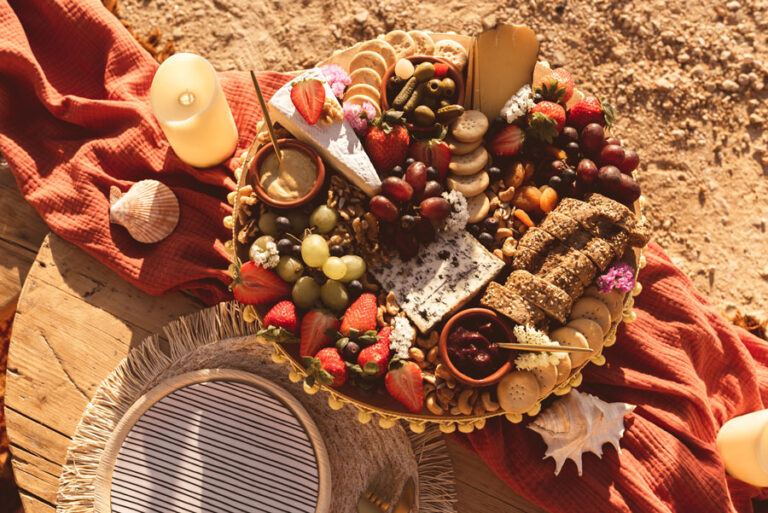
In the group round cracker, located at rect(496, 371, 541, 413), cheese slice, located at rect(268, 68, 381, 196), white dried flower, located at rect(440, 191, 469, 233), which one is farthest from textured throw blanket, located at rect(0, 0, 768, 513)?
white dried flower, located at rect(440, 191, 469, 233)

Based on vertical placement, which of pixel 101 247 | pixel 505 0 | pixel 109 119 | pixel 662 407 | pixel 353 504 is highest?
pixel 505 0

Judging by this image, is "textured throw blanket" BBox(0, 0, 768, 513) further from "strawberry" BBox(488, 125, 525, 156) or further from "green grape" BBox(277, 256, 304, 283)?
"strawberry" BBox(488, 125, 525, 156)

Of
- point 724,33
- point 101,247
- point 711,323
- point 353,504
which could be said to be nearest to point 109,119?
point 101,247

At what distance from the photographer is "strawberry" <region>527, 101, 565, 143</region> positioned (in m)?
1.92

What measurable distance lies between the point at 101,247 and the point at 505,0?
96.3 inches

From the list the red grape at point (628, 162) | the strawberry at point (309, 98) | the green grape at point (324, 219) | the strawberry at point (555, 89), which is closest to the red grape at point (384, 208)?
the green grape at point (324, 219)

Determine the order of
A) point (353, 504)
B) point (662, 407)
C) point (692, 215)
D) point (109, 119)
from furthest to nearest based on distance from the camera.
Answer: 1. point (692, 215)
2. point (109, 119)
3. point (662, 407)
4. point (353, 504)

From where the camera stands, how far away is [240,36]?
10.5ft

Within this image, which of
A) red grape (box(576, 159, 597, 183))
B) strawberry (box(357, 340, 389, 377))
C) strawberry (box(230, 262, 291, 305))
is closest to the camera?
strawberry (box(357, 340, 389, 377))

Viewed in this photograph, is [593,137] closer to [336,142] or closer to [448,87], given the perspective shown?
[448,87]

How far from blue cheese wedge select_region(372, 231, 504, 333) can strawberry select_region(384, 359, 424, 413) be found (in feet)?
0.49

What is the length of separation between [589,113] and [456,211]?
1.95 feet

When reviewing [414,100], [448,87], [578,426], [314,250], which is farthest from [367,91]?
[578,426]

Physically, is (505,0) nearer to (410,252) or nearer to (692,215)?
(692,215)
